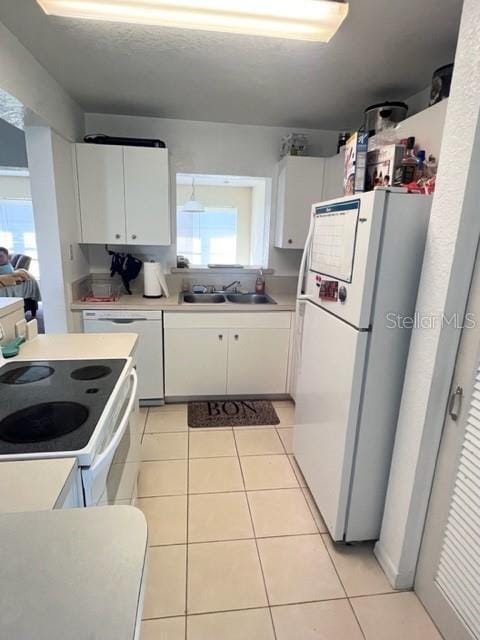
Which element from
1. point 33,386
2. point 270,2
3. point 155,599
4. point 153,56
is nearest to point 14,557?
point 33,386

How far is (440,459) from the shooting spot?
4.52ft

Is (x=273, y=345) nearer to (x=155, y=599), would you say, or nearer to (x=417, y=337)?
(x=417, y=337)

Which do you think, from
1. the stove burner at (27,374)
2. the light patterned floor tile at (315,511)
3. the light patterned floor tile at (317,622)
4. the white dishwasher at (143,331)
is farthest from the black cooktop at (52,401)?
the light patterned floor tile at (315,511)

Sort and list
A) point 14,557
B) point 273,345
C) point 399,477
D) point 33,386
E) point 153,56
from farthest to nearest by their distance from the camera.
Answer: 1. point 273,345
2. point 153,56
3. point 399,477
4. point 33,386
5. point 14,557

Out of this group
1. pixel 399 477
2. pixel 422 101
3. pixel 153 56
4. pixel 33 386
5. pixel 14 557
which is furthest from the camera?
pixel 422 101

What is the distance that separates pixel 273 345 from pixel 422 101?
2017 mm

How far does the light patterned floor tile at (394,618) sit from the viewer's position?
1360 millimetres

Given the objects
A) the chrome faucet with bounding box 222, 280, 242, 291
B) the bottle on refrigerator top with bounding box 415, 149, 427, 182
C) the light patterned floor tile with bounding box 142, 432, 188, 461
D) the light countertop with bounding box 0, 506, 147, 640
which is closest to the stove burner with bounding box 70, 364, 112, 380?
the light countertop with bounding box 0, 506, 147, 640

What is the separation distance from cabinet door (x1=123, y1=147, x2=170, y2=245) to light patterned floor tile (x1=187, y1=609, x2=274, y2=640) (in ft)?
8.06

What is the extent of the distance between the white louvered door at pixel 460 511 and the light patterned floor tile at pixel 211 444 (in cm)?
133

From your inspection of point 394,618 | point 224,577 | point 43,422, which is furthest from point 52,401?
point 394,618

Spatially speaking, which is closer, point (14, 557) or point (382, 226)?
point (14, 557)

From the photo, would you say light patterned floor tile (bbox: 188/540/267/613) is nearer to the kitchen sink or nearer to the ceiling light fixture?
the kitchen sink

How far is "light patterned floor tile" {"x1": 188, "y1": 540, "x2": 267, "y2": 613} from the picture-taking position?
146cm
